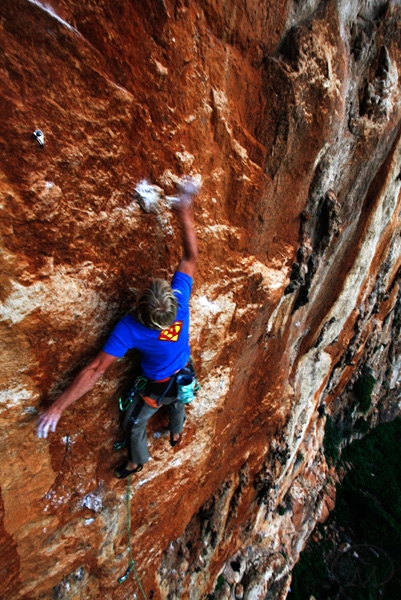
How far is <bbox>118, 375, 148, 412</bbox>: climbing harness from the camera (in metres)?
2.93

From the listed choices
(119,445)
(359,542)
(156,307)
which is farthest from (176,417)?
(359,542)

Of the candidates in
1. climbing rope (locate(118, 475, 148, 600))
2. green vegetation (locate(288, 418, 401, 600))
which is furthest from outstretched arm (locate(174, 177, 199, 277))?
green vegetation (locate(288, 418, 401, 600))

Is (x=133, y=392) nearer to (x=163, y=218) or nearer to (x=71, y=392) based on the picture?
(x=71, y=392)

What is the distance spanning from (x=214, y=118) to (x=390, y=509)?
16947mm

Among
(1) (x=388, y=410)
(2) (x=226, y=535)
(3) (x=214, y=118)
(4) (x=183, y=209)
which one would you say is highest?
(3) (x=214, y=118)

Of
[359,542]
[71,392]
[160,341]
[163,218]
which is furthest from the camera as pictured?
[359,542]

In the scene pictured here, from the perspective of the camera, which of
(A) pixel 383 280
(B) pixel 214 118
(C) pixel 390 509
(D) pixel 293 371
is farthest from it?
(C) pixel 390 509

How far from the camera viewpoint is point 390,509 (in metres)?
13.4

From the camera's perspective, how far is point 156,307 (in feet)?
7.16

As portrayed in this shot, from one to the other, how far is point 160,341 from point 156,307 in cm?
40

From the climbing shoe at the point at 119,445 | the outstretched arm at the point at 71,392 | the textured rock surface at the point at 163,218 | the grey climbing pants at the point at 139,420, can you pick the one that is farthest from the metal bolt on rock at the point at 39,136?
the climbing shoe at the point at 119,445

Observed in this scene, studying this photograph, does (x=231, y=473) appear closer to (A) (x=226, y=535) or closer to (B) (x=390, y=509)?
(A) (x=226, y=535)

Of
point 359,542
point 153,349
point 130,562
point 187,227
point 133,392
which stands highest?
point 187,227

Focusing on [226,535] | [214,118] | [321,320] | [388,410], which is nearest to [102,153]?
[214,118]
